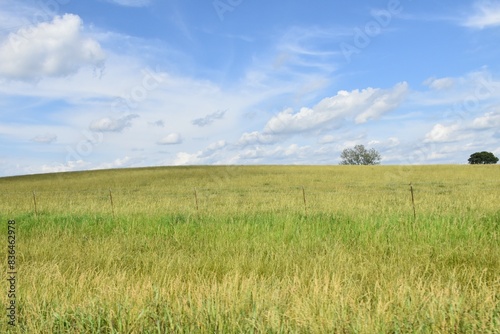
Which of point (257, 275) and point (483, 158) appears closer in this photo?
point (257, 275)

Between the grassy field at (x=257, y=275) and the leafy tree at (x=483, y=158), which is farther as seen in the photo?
the leafy tree at (x=483, y=158)

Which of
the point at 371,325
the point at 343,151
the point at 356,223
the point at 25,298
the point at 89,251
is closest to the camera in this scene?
the point at 371,325

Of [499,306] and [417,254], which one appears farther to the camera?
[417,254]

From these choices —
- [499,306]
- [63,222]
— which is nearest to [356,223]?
[499,306]

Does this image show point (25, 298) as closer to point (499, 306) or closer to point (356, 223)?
point (499, 306)

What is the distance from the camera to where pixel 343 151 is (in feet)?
339

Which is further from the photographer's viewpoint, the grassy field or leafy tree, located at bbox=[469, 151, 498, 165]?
leafy tree, located at bbox=[469, 151, 498, 165]

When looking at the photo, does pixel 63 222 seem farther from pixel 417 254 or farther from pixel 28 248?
pixel 417 254

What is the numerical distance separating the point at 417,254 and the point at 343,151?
98.5m

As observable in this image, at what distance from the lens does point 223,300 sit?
15.2 feet

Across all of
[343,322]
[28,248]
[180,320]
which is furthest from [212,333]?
[28,248]

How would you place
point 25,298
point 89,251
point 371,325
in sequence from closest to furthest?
point 371,325
point 25,298
point 89,251

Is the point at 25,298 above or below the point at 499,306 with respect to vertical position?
above

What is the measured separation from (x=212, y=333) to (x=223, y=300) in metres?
0.69
